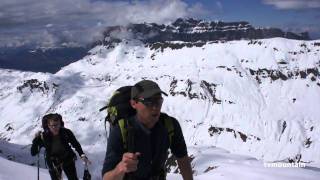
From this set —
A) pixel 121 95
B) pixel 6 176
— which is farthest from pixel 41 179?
pixel 121 95

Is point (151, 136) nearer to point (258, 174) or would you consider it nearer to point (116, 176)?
point (116, 176)

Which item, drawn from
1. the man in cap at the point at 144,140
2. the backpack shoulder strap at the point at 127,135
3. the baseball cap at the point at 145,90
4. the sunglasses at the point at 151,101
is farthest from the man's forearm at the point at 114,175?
the baseball cap at the point at 145,90

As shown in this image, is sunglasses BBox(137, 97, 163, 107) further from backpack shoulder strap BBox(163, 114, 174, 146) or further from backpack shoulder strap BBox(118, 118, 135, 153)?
backpack shoulder strap BBox(163, 114, 174, 146)

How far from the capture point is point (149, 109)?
20.6ft

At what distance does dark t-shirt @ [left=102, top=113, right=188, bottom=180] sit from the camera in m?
6.22

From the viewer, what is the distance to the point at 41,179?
→ 2289 centimetres

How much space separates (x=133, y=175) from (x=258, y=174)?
72.2ft

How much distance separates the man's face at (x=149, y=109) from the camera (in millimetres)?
6277

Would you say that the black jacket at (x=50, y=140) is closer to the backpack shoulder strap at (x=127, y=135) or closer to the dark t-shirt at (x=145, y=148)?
the dark t-shirt at (x=145, y=148)

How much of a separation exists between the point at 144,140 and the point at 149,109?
48 cm

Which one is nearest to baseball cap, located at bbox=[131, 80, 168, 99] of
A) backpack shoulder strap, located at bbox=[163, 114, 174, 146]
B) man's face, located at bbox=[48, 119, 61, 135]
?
backpack shoulder strap, located at bbox=[163, 114, 174, 146]

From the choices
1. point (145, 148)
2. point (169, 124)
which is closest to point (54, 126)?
point (169, 124)

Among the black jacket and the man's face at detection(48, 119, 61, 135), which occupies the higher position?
the man's face at detection(48, 119, 61, 135)

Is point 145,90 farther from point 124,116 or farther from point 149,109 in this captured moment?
point 124,116
